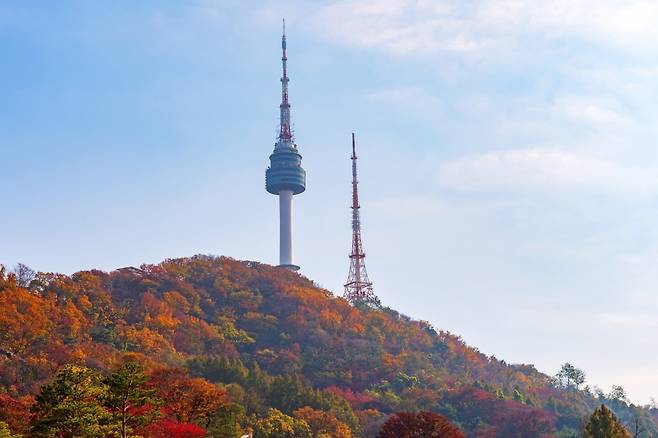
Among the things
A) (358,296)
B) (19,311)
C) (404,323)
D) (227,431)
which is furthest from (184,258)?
(227,431)

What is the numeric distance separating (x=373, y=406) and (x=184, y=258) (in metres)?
76.4

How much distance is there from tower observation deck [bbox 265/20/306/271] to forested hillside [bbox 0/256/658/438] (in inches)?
554

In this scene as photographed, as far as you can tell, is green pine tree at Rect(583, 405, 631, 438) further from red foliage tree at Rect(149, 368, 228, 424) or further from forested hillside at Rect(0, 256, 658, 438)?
red foliage tree at Rect(149, 368, 228, 424)

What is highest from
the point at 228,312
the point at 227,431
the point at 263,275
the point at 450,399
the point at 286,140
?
the point at 286,140

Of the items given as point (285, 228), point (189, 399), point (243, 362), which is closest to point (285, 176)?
point (285, 228)

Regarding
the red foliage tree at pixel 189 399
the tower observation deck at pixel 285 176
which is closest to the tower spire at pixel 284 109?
the tower observation deck at pixel 285 176

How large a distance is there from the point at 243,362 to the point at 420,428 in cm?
6970

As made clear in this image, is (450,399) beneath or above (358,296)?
beneath

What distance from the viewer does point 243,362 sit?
413 feet

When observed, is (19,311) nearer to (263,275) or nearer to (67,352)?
(67,352)

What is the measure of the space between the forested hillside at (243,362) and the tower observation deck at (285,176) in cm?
1408

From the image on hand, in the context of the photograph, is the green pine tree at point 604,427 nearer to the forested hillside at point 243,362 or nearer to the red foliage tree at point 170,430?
the forested hillside at point 243,362

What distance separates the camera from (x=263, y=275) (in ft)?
573

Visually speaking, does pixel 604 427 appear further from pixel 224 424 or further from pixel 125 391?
pixel 125 391
